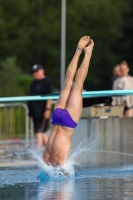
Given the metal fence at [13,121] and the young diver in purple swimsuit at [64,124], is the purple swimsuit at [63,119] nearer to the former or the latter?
the young diver in purple swimsuit at [64,124]

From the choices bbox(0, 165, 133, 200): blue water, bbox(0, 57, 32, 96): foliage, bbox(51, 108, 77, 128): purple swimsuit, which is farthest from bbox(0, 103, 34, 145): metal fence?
bbox(0, 57, 32, 96): foliage

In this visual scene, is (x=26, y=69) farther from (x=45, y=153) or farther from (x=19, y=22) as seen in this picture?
(x=45, y=153)

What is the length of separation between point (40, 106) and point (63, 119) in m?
5.48

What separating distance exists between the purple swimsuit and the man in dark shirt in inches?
206

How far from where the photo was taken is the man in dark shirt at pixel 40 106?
1588 centimetres

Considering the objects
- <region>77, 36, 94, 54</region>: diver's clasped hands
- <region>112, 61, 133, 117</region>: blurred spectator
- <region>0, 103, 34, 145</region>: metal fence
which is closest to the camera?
<region>77, 36, 94, 54</region>: diver's clasped hands

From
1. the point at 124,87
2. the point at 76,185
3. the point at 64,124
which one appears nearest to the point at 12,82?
the point at 124,87

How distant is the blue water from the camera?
835cm

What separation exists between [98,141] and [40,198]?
4422 millimetres

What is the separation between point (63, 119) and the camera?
10.5 meters

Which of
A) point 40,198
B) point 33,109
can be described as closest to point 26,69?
point 33,109

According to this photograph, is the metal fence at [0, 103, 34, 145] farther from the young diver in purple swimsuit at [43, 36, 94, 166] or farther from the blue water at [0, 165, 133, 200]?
the young diver in purple swimsuit at [43, 36, 94, 166]

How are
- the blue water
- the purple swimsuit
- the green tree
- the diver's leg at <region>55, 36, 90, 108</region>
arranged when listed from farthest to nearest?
the green tree → the diver's leg at <region>55, 36, 90, 108</region> → the purple swimsuit → the blue water

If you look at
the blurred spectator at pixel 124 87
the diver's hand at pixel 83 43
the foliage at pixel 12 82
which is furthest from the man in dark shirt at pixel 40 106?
the foliage at pixel 12 82
